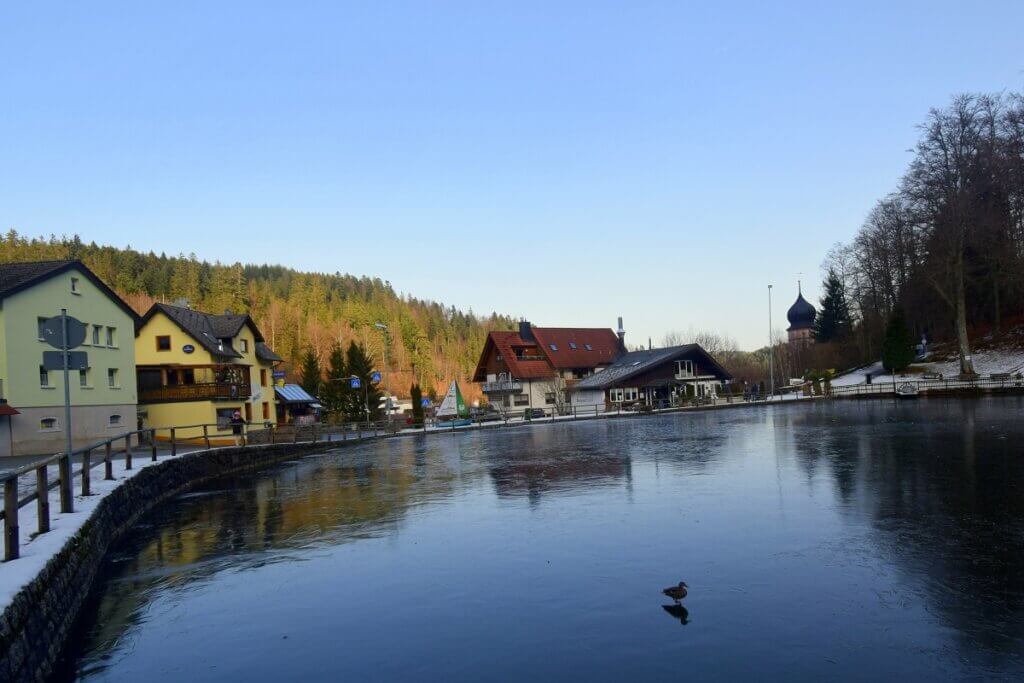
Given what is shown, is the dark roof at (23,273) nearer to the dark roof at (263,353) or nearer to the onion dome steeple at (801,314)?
the dark roof at (263,353)

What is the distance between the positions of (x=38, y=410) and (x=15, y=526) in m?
29.4

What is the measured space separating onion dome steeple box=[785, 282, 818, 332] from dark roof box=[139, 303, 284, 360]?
72.5 meters

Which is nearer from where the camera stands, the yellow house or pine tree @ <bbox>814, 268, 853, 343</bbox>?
the yellow house

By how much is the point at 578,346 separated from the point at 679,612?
71.3m

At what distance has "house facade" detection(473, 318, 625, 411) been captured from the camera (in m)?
73.9

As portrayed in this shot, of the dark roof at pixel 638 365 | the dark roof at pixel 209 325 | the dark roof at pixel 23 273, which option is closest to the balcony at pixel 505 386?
the dark roof at pixel 638 365

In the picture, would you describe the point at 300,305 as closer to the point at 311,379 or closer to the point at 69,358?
the point at 311,379

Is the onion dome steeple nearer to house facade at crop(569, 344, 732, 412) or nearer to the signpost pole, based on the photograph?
house facade at crop(569, 344, 732, 412)

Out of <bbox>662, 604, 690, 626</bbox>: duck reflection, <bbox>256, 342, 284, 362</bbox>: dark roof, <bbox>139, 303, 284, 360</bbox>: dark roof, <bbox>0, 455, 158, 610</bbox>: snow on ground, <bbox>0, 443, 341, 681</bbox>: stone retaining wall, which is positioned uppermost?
<bbox>139, 303, 284, 360</bbox>: dark roof

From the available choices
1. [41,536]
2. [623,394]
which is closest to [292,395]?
[623,394]

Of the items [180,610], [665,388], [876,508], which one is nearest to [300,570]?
Result: [180,610]

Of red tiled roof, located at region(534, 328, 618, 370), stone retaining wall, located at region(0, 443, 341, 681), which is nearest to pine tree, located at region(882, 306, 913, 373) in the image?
red tiled roof, located at region(534, 328, 618, 370)

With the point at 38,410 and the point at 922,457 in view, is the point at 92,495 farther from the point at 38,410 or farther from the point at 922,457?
the point at 38,410

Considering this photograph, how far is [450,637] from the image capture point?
7816 millimetres
